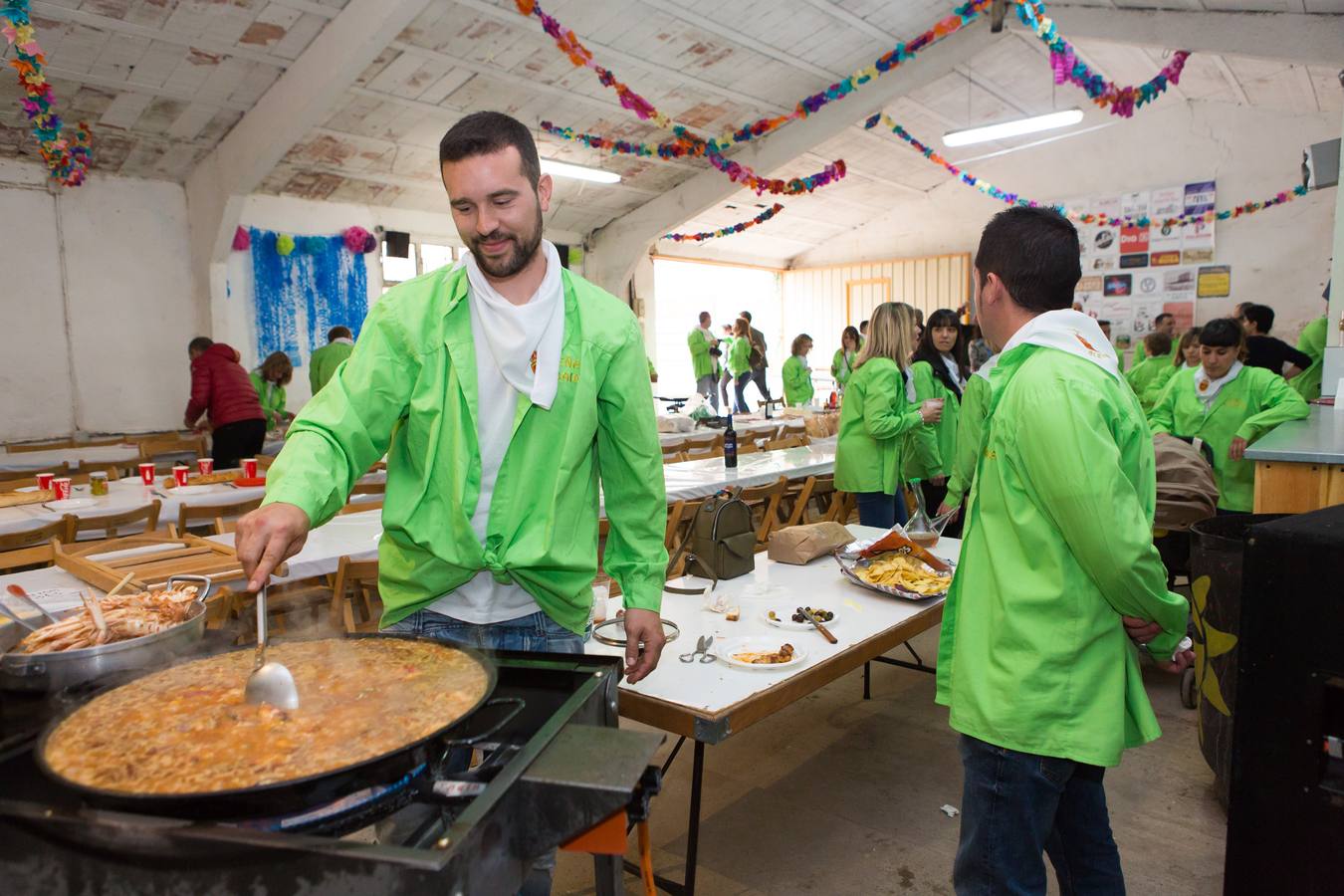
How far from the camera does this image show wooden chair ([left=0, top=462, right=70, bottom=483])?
488cm

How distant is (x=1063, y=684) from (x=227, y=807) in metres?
1.36

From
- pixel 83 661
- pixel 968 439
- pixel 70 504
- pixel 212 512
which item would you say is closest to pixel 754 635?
pixel 83 661

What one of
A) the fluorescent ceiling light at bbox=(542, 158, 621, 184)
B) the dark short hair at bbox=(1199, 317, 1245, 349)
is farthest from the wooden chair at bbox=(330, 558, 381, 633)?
the fluorescent ceiling light at bbox=(542, 158, 621, 184)

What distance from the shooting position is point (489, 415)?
5.32ft

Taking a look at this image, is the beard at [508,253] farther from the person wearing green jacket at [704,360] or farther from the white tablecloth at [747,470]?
the person wearing green jacket at [704,360]

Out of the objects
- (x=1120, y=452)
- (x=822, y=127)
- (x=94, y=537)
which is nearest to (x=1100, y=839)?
(x=1120, y=452)

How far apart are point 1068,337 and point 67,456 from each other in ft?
26.5

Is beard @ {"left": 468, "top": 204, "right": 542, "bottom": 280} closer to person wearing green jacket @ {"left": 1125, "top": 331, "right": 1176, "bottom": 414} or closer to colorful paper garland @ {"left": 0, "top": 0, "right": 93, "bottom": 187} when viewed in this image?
colorful paper garland @ {"left": 0, "top": 0, "right": 93, "bottom": 187}

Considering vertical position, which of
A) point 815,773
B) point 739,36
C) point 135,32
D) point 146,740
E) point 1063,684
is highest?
point 739,36

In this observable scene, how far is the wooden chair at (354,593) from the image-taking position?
305 centimetres

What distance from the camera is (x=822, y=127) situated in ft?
32.6

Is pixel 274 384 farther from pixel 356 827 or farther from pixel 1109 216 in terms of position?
pixel 1109 216

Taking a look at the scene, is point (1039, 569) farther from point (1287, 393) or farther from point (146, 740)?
point (1287, 393)

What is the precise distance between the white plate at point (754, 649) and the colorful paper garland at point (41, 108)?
548 centimetres
